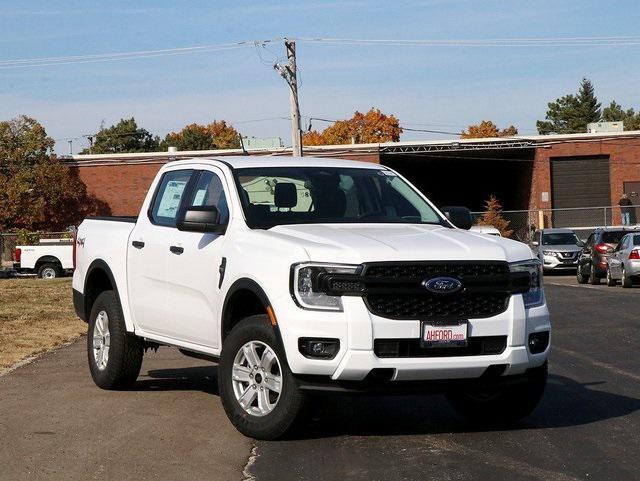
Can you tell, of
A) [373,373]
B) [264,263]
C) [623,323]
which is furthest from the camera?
[623,323]

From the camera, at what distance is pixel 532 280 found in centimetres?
848

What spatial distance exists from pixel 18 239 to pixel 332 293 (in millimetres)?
50737

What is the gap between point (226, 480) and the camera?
7.05m

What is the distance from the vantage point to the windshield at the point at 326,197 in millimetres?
9273

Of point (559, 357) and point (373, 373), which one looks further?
point (559, 357)

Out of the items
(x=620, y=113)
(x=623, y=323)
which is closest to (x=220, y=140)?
(x=620, y=113)

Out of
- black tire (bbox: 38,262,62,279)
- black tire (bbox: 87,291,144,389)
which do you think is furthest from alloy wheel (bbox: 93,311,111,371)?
black tire (bbox: 38,262,62,279)

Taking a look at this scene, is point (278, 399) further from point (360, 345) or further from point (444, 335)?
point (444, 335)

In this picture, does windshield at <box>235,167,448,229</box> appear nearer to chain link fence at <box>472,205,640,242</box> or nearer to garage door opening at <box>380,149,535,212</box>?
chain link fence at <box>472,205,640,242</box>

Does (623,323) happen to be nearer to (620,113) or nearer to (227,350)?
(227,350)

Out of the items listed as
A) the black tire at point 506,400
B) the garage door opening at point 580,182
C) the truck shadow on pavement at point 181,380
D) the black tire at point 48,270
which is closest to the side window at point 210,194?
the truck shadow on pavement at point 181,380

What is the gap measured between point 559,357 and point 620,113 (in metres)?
135

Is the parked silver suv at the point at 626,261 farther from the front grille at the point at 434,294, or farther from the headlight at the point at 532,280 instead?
the front grille at the point at 434,294

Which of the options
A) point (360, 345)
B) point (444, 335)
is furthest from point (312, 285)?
point (444, 335)
